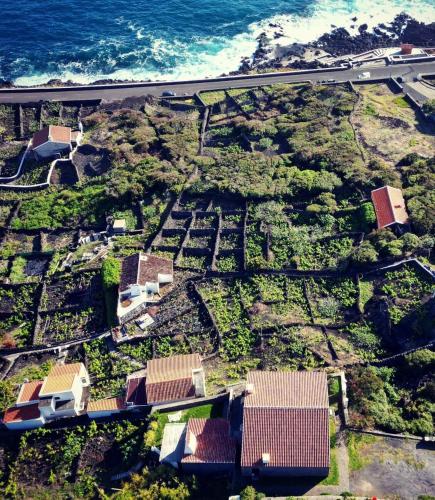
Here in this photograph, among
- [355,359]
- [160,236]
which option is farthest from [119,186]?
[355,359]

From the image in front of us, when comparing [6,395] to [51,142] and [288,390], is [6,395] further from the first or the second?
[51,142]

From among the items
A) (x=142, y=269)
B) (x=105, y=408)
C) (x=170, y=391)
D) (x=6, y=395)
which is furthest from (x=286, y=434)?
(x=6, y=395)

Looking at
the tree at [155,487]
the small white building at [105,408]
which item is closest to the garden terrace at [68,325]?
the small white building at [105,408]

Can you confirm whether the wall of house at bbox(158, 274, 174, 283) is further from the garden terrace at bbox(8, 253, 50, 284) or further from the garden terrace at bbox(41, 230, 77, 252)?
the garden terrace at bbox(8, 253, 50, 284)

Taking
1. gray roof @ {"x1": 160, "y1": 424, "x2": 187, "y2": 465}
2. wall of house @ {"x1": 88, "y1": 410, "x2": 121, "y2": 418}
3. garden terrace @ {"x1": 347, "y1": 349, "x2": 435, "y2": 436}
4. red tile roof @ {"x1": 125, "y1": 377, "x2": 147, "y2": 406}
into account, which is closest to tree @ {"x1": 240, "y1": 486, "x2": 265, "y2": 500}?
gray roof @ {"x1": 160, "y1": 424, "x2": 187, "y2": 465}

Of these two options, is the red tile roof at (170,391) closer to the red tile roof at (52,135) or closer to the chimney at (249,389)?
the chimney at (249,389)

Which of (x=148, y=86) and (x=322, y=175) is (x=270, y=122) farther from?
(x=148, y=86)

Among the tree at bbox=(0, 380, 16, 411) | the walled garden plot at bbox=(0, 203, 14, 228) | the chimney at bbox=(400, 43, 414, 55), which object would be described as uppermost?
the chimney at bbox=(400, 43, 414, 55)
